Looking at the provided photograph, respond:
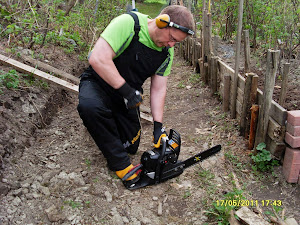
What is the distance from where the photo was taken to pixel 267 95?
2760 millimetres

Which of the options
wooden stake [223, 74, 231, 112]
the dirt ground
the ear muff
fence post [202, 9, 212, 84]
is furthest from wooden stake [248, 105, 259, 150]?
fence post [202, 9, 212, 84]

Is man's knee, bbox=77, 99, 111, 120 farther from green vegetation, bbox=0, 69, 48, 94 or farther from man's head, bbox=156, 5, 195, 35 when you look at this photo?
green vegetation, bbox=0, 69, 48, 94

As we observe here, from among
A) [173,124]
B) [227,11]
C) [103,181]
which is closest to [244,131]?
[173,124]

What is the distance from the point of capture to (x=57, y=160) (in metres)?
2.93

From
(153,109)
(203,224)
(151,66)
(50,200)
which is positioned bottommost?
(203,224)

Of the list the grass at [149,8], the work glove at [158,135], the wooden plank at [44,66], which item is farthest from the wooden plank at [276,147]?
the grass at [149,8]

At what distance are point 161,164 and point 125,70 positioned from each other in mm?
962

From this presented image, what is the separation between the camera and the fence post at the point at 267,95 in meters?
2.63

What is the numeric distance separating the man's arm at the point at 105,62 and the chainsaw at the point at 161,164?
72 centimetres

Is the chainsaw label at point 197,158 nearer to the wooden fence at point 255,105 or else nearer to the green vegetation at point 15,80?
the wooden fence at point 255,105

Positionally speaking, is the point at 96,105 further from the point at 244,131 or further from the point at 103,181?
the point at 244,131

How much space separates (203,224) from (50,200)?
1285 millimetres

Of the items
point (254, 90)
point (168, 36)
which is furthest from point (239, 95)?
point (168, 36)

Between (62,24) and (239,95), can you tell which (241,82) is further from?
(62,24)
